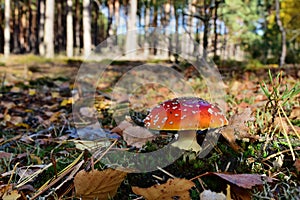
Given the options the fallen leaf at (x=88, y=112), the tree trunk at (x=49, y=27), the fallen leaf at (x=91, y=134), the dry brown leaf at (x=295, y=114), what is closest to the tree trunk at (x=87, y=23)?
the tree trunk at (x=49, y=27)

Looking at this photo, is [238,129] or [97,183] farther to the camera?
[238,129]

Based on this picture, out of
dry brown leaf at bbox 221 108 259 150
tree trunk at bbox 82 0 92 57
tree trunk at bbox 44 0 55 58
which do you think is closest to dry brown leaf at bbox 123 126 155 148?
dry brown leaf at bbox 221 108 259 150

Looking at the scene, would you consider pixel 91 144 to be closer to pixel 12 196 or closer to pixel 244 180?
pixel 12 196

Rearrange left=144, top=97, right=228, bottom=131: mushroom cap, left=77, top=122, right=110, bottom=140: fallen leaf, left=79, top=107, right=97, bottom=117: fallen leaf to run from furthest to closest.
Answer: left=79, top=107, right=97, bottom=117: fallen leaf → left=77, top=122, right=110, bottom=140: fallen leaf → left=144, top=97, right=228, bottom=131: mushroom cap

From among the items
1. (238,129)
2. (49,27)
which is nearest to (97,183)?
(238,129)

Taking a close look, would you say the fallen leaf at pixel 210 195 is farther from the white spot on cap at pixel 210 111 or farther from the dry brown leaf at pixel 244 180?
the white spot on cap at pixel 210 111

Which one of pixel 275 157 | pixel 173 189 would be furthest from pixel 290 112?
pixel 173 189

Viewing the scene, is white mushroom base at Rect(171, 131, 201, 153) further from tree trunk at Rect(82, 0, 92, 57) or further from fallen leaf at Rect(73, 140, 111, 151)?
tree trunk at Rect(82, 0, 92, 57)
